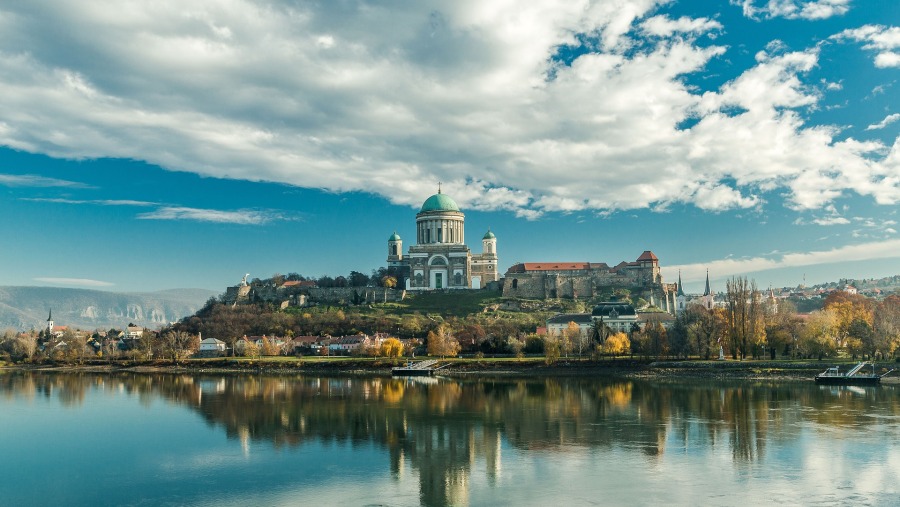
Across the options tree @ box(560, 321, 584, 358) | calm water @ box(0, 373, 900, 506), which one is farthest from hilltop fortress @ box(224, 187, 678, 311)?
calm water @ box(0, 373, 900, 506)

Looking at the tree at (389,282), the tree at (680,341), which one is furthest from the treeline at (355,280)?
the tree at (680,341)

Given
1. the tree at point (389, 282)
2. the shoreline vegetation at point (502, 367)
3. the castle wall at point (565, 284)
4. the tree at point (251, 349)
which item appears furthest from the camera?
the tree at point (389, 282)

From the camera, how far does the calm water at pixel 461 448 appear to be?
55.6ft

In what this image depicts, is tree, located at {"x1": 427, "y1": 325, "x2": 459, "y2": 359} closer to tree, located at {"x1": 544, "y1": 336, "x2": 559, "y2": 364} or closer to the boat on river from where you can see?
tree, located at {"x1": 544, "y1": 336, "x2": 559, "y2": 364}

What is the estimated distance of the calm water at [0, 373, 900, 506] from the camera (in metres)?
17.0

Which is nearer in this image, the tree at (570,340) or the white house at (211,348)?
the tree at (570,340)

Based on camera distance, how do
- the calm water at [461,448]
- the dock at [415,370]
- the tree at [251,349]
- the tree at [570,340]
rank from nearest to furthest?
1. the calm water at [461,448]
2. the dock at [415,370]
3. the tree at [570,340]
4. the tree at [251,349]

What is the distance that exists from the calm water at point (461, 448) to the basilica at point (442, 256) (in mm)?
53544

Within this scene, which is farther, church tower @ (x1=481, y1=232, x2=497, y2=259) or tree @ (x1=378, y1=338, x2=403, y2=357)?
church tower @ (x1=481, y1=232, x2=497, y2=259)

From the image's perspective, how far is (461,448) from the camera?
2227 cm

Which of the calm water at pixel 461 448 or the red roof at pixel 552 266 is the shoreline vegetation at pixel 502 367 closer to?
the calm water at pixel 461 448

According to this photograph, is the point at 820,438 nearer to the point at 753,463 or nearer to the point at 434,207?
the point at 753,463

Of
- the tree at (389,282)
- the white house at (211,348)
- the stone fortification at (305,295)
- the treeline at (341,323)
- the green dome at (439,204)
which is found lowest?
the white house at (211,348)

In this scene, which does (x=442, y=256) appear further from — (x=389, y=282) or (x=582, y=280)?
(x=582, y=280)
